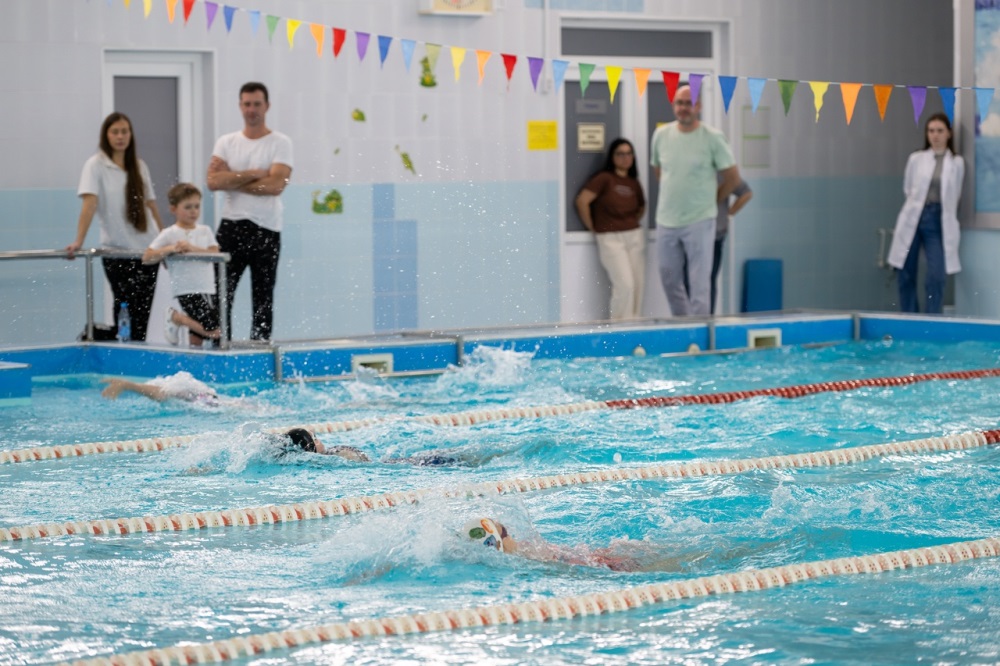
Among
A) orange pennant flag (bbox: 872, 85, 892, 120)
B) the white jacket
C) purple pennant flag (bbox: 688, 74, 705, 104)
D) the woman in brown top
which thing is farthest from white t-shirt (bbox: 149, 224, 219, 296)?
the white jacket

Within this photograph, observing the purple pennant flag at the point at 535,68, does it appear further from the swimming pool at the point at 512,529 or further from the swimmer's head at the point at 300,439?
the swimmer's head at the point at 300,439

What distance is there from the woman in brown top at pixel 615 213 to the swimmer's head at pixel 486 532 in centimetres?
773

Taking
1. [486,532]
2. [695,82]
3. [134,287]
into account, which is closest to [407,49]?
[695,82]

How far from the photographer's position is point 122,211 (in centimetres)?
990

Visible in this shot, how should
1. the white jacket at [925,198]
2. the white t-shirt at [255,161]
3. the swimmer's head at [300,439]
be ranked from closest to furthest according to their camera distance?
the swimmer's head at [300,439]
the white t-shirt at [255,161]
the white jacket at [925,198]

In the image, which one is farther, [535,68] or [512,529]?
[535,68]

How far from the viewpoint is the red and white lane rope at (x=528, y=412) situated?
22.8ft

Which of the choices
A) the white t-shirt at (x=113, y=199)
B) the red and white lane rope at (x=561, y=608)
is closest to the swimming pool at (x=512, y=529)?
the red and white lane rope at (x=561, y=608)

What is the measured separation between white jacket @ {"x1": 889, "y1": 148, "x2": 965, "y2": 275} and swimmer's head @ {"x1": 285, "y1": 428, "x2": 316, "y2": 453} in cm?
693

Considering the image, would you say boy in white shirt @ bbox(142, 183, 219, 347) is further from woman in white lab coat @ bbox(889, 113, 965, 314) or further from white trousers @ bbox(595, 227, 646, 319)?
woman in white lab coat @ bbox(889, 113, 965, 314)

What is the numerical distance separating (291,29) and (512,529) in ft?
20.9

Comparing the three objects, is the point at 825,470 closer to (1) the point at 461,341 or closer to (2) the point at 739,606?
(2) the point at 739,606

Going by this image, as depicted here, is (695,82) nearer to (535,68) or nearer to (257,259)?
(535,68)

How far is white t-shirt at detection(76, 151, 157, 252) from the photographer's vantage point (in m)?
9.78
